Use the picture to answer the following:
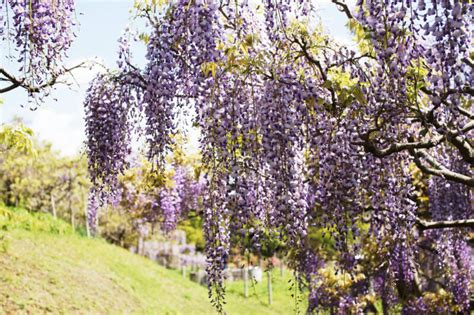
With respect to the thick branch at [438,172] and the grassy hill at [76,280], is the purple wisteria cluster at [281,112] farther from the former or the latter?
the grassy hill at [76,280]

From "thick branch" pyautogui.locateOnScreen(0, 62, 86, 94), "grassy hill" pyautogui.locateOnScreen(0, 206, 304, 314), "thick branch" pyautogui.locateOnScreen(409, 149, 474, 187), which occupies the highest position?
"thick branch" pyautogui.locateOnScreen(0, 62, 86, 94)

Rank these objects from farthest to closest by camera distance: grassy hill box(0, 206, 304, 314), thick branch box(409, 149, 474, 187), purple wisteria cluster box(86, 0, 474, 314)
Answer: grassy hill box(0, 206, 304, 314) → thick branch box(409, 149, 474, 187) → purple wisteria cluster box(86, 0, 474, 314)

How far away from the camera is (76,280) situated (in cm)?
959

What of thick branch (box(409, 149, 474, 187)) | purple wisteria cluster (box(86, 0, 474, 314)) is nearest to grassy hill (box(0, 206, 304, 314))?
purple wisteria cluster (box(86, 0, 474, 314))

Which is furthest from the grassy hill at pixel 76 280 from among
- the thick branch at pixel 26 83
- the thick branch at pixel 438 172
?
the thick branch at pixel 438 172

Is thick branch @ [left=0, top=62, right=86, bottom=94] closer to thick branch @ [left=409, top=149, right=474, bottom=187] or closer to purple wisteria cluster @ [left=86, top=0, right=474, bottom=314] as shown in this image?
purple wisteria cluster @ [left=86, top=0, right=474, bottom=314]

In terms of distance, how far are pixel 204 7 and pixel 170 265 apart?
16273 mm

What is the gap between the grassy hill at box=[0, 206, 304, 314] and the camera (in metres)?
8.41

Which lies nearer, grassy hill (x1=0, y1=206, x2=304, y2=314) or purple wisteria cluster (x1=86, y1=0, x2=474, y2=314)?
purple wisteria cluster (x1=86, y1=0, x2=474, y2=314)

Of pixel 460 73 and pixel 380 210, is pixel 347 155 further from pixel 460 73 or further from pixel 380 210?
pixel 460 73

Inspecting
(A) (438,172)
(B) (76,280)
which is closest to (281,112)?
(A) (438,172)

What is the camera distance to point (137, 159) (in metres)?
10.8

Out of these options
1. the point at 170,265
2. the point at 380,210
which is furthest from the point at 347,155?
the point at 170,265

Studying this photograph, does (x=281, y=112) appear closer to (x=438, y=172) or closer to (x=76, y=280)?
(x=438, y=172)
